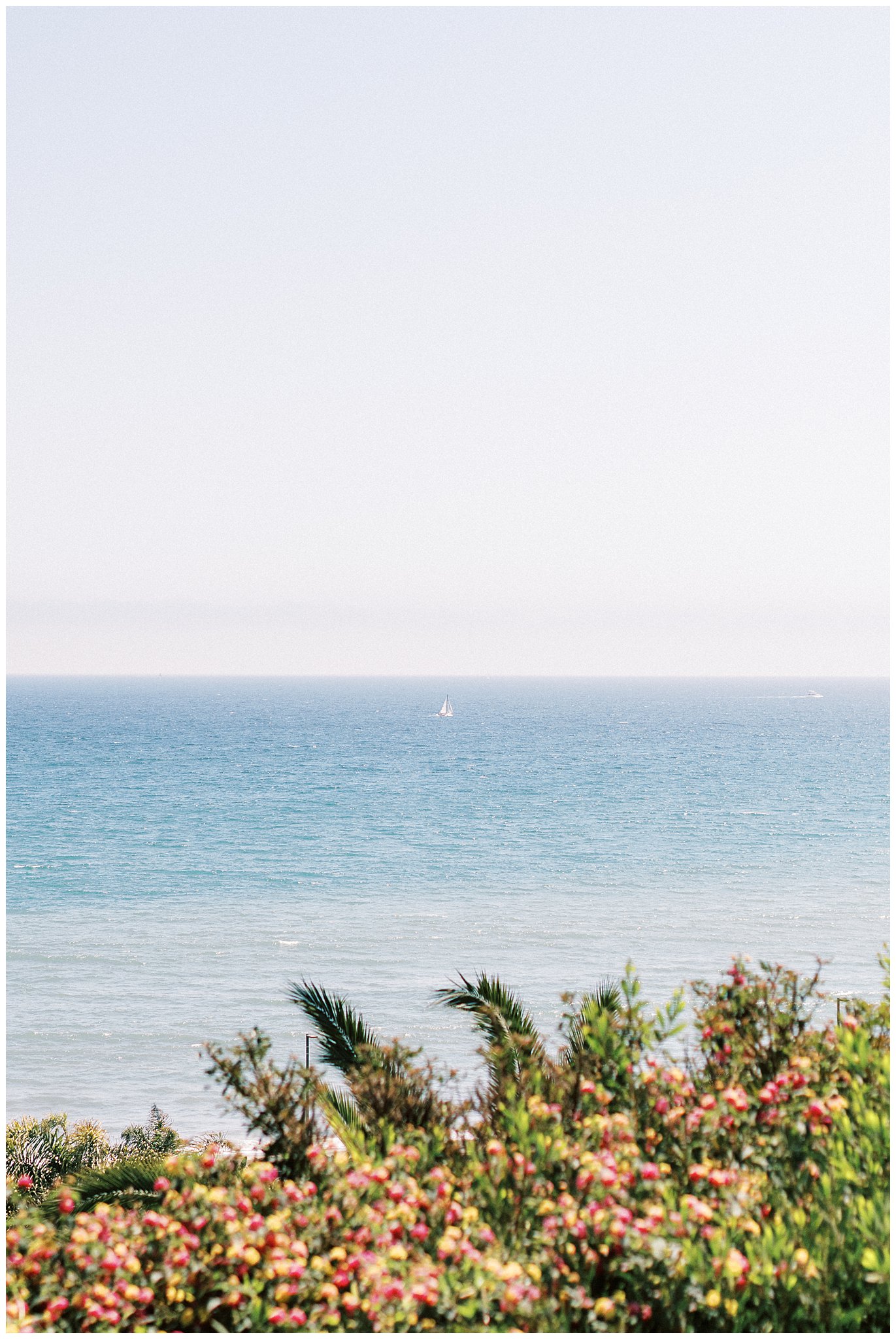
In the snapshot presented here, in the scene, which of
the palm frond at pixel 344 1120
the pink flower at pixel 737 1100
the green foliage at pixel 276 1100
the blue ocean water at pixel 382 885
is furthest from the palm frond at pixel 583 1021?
the blue ocean water at pixel 382 885

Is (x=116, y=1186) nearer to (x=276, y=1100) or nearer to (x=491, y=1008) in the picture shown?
(x=276, y=1100)

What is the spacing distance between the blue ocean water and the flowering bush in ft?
9.55

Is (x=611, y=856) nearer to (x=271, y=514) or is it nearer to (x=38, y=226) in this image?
(x=38, y=226)

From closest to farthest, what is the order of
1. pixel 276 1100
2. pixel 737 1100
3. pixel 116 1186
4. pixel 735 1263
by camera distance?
pixel 735 1263 → pixel 737 1100 → pixel 276 1100 → pixel 116 1186

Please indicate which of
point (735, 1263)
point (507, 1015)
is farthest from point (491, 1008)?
point (735, 1263)

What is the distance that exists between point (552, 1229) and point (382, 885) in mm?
35828

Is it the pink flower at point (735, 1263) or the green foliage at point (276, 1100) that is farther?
the green foliage at point (276, 1100)

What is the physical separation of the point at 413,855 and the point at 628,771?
109 ft

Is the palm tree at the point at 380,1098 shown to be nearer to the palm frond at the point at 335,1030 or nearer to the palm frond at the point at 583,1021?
the palm frond at the point at 335,1030

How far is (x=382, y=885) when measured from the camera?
1526 inches

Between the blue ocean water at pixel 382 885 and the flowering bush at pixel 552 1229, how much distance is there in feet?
9.55

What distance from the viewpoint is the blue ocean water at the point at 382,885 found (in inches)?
870

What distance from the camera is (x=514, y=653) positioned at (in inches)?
5315

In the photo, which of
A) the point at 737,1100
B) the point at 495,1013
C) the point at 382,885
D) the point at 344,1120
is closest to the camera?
the point at 737,1100
